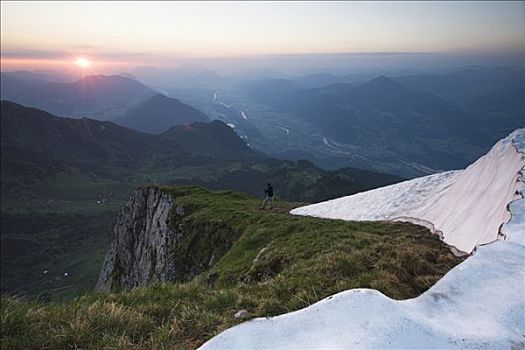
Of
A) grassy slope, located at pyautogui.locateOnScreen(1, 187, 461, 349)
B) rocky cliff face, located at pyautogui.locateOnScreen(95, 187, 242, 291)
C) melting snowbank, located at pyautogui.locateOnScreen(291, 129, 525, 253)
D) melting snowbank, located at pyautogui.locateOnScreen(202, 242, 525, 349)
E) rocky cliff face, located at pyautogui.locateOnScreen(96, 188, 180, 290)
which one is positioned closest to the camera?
melting snowbank, located at pyautogui.locateOnScreen(202, 242, 525, 349)

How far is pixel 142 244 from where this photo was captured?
50812 millimetres

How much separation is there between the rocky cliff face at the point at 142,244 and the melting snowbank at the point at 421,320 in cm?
3009

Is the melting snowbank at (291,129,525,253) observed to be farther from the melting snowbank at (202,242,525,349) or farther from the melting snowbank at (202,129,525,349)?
the melting snowbank at (202,242,525,349)

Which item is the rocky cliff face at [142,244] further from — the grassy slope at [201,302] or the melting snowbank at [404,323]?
the melting snowbank at [404,323]

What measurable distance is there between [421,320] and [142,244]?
49316mm

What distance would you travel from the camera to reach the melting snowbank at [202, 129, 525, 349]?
17.5 ft

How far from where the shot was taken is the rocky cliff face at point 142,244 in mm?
40656

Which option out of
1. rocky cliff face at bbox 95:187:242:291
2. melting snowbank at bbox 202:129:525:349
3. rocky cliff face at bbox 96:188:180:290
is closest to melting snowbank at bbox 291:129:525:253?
melting snowbank at bbox 202:129:525:349

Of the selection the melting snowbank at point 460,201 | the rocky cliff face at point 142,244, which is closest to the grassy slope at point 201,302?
the melting snowbank at point 460,201

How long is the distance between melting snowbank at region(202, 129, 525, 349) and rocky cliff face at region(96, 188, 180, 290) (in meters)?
30.1

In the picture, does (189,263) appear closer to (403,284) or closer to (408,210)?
(408,210)

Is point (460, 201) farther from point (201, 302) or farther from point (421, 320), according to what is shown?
point (421, 320)

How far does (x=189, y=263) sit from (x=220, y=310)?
1009 inches

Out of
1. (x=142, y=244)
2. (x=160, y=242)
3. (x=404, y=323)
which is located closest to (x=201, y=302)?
(x=404, y=323)
